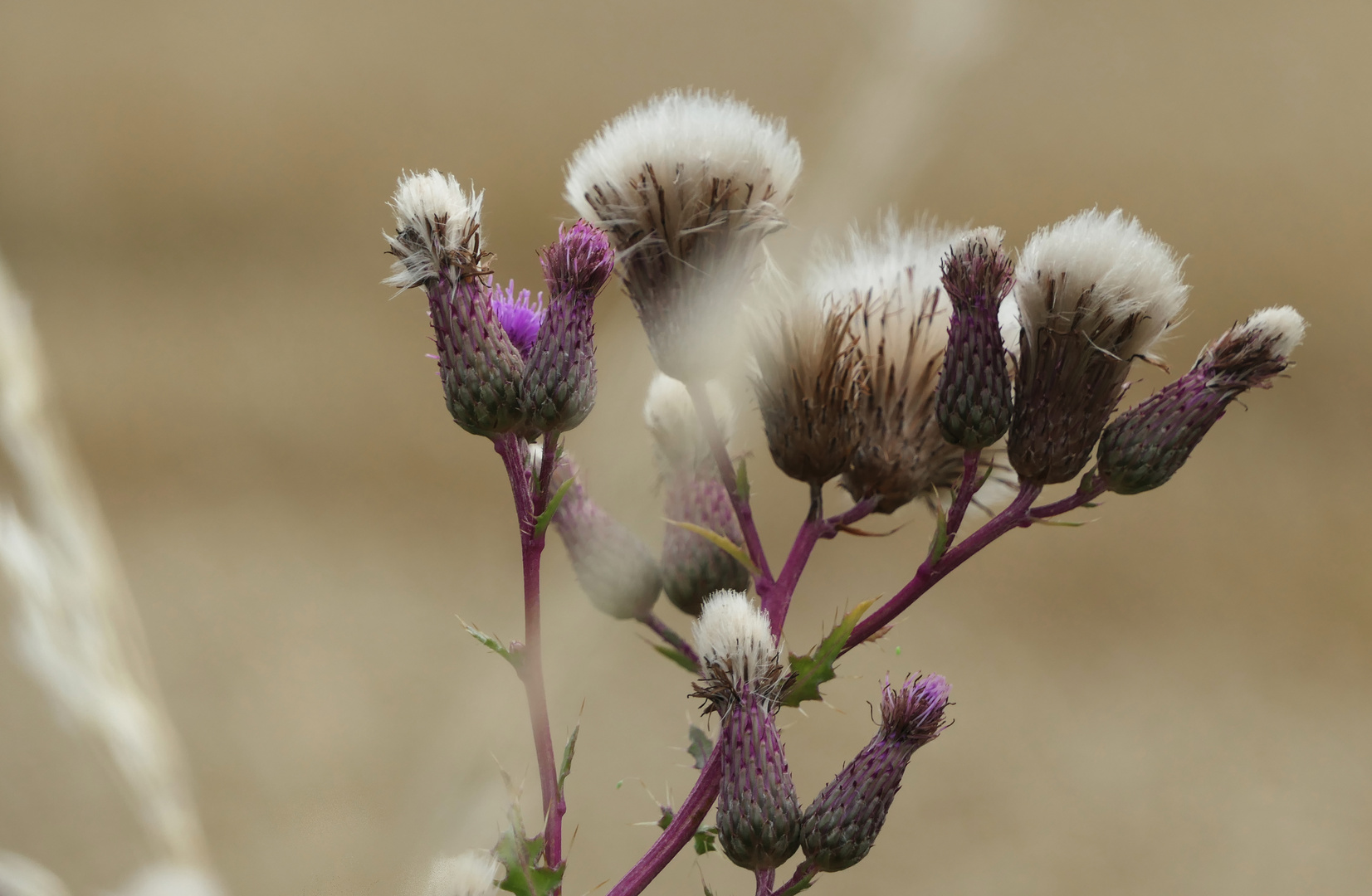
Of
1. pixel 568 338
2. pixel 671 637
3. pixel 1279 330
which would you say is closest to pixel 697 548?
pixel 671 637

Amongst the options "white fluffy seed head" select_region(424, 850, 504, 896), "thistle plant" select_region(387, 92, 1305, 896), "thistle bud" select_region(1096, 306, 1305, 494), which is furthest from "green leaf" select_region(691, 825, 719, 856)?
"thistle bud" select_region(1096, 306, 1305, 494)

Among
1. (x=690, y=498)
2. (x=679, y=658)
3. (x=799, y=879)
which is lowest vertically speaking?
(x=799, y=879)

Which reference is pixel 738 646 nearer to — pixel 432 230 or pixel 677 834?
pixel 677 834

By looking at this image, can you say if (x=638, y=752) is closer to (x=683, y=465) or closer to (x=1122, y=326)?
(x=683, y=465)

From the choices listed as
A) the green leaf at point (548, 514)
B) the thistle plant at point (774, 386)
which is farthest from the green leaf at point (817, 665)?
the green leaf at point (548, 514)

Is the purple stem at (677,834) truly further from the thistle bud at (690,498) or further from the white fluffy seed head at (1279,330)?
Answer: the white fluffy seed head at (1279,330)

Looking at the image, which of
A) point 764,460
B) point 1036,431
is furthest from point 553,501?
point 764,460
